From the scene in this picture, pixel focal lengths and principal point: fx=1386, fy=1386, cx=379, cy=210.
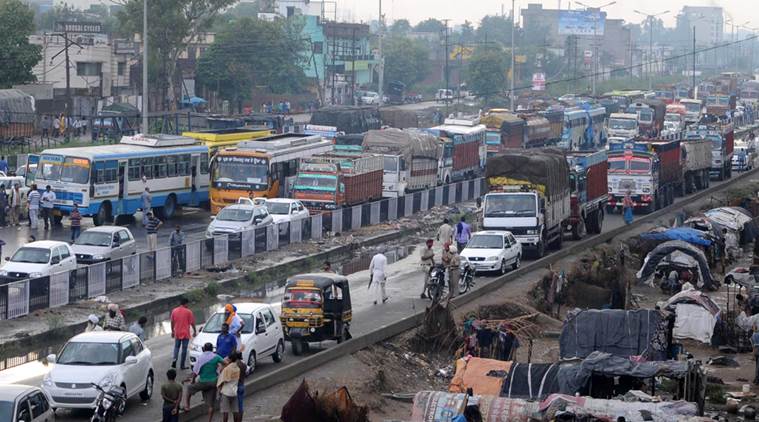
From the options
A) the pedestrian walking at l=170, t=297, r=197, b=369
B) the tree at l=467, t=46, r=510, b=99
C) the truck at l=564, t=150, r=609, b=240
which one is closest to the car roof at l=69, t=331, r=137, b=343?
the pedestrian walking at l=170, t=297, r=197, b=369

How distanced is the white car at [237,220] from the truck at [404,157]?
41.7 ft

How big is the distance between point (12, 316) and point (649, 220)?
30.1 m

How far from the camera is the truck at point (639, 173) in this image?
176 ft

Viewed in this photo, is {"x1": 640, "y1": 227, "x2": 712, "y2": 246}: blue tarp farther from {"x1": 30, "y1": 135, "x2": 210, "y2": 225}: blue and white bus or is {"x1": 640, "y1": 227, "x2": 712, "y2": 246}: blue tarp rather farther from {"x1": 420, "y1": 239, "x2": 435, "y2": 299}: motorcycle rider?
{"x1": 30, "y1": 135, "x2": 210, "y2": 225}: blue and white bus

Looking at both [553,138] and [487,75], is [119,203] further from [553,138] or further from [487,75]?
[487,75]

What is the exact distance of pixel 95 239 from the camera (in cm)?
3412

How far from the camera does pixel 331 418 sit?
19.7 metres

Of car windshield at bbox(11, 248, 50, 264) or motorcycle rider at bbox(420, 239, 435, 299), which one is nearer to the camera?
car windshield at bbox(11, 248, 50, 264)

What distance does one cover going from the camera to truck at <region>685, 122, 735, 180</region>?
71256 mm

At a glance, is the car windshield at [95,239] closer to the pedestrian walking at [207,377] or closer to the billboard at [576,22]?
the pedestrian walking at [207,377]

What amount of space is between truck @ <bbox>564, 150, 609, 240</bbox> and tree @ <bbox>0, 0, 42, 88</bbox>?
39.0 m

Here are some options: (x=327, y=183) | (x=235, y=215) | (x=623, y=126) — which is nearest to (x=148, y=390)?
(x=235, y=215)

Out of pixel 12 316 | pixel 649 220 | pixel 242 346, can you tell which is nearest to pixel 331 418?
pixel 242 346

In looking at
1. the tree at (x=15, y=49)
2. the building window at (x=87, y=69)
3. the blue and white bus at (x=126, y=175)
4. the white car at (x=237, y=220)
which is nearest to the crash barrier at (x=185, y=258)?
the white car at (x=237, y=220)
